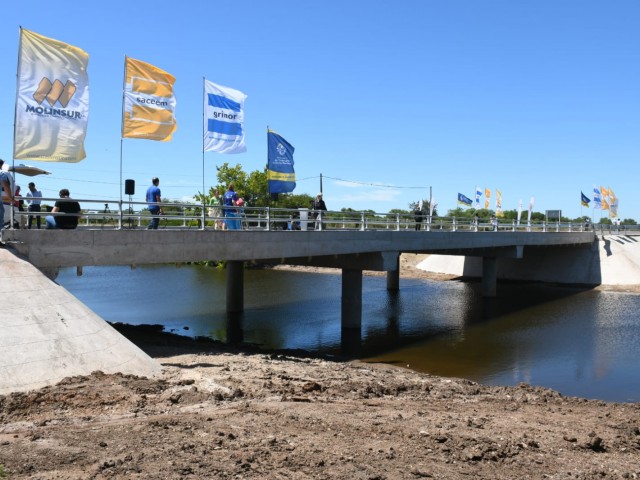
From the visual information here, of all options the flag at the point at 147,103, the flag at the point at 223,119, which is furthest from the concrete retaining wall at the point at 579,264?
the flag at the point at 147,103

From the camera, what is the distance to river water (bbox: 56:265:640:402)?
19984 mm

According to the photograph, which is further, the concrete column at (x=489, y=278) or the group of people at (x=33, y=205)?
the concrete column at (x=489, y=278)

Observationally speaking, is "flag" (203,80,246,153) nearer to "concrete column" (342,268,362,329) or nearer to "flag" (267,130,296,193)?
"flag" (267,130,296,193)

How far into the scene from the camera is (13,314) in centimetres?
1152

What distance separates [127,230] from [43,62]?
190 inches

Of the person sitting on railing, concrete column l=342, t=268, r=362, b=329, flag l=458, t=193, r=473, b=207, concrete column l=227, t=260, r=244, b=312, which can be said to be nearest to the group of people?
the person sitting on railing

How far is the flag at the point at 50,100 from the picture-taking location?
14195mm

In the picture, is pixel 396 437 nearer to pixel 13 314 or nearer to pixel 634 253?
pixel 13 314

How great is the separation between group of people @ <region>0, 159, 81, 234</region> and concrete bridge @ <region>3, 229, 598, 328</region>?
2.22 ft

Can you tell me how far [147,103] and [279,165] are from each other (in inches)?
266

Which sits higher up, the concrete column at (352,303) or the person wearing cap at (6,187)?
the person wearing cap at (6,187)

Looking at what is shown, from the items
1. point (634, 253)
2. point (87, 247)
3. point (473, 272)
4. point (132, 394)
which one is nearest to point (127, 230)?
point (87, 247)

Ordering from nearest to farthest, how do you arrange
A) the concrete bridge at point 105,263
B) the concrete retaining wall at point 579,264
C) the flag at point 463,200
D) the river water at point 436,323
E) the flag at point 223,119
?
the concrete bridge at point 105,263 < the flag at point 223,119 < the river water at point 436,323 < the concrete retaining wall at point 579,264 < the flag at point 463,200

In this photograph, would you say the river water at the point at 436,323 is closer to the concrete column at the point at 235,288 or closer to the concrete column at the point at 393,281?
the concrete column at the point at 235,288
